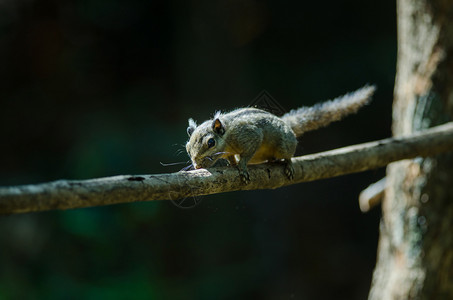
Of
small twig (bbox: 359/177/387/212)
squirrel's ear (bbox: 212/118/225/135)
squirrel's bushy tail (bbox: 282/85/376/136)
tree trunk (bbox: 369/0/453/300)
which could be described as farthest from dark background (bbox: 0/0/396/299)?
squirrel's ear (bbox: 212/118/225/135)

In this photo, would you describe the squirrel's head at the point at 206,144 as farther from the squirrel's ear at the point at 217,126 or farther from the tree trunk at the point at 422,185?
the tree trunk at the point at 422,185

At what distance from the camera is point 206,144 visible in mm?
2531

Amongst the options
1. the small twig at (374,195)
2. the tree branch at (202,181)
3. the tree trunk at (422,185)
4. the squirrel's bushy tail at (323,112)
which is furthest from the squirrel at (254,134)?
the small twig at (374,195)

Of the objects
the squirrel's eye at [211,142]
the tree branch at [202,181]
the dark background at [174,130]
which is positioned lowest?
the tree branch at [202,181]

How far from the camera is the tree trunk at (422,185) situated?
10.5 feet

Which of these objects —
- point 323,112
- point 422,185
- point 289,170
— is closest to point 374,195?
point 422,185

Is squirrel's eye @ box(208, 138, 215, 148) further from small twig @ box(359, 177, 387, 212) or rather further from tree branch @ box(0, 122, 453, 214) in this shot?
small twig @ box(359, 177, 387, 212)

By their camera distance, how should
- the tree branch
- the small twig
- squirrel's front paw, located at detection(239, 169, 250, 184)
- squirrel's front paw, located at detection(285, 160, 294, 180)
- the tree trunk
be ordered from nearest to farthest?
the tree branch
squirrel's front paw, located at detection(239, 169, 250, 184)
squirrel's front paw, located at detection(285, 160, 294, 180)
the tree trunk
the small twig

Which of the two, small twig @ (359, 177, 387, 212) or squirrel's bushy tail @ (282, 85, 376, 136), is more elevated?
squirrel's bushy tail @ (282, 85, 376, 136)

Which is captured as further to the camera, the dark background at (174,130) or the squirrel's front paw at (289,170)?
the dark background at (174,130)

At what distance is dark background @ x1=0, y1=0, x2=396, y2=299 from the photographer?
6.13 meters

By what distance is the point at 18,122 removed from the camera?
6473 millimetres

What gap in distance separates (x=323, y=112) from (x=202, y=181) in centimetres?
164

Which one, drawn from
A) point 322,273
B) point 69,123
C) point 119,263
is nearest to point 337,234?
point 322,273
